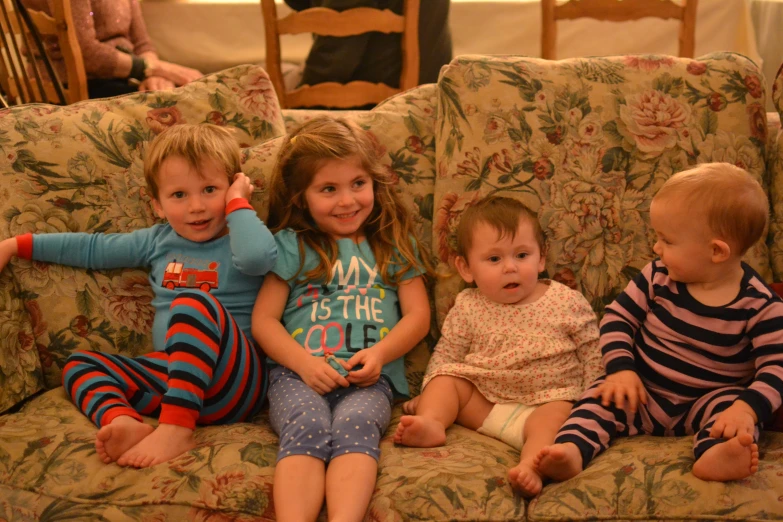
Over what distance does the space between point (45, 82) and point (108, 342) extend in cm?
212

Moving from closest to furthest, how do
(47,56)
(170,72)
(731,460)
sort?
(731,460) → (47,56) → (170,72)

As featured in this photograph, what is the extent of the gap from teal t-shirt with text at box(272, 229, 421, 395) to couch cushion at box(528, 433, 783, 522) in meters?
0.53

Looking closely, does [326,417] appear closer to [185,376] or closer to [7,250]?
[185,376]

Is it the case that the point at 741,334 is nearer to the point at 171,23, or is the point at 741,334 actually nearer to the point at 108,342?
the point at 108,342

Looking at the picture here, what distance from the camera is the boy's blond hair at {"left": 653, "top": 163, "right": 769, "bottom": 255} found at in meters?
1.38

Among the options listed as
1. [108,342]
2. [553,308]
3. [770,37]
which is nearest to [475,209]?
[553,308]

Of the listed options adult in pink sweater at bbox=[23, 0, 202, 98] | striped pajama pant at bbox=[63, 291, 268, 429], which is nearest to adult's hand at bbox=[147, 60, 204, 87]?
adult in pink sweater at bbox=[23, 0, 202, 98]

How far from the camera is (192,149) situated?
A: 66.2 inches

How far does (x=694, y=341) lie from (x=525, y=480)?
46cm

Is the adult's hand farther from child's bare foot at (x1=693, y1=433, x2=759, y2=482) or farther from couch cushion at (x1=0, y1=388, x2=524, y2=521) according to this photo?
child's bare foot at (x1=693, y1=433, x2=759, y2=482)

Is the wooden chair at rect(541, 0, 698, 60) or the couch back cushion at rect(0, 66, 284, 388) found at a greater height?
the wooden chair at rect(541, 0, 698, 60)

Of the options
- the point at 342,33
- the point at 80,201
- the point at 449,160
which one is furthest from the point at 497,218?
the point at 342,33

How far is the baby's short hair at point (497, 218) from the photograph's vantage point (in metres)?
1.63

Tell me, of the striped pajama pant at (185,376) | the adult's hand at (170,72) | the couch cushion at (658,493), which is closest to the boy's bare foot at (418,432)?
the couch cushion at (658,493)
